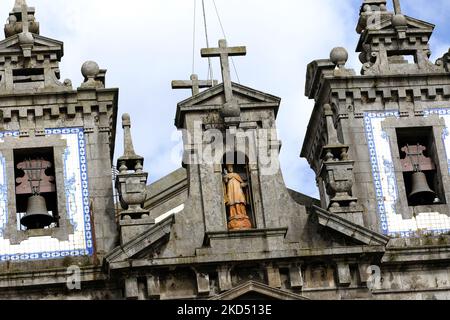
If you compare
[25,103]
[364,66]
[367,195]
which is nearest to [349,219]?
[367,195]

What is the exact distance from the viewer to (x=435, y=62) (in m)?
46.6

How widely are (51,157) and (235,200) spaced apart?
4.08 metres

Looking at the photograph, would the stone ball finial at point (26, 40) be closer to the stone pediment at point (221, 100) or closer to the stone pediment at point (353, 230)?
the stone pediment at point (221, 100)

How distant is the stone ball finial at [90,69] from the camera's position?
45.4m

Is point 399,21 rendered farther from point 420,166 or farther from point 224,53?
point 224,53

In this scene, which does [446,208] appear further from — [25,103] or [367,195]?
[25,103]

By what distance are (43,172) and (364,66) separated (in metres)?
7.29

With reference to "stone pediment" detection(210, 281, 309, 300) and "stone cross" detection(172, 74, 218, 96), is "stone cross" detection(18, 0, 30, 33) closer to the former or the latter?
"stone cross" detection(172, 74, 218, 96)

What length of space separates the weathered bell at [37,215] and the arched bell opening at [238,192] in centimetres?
366

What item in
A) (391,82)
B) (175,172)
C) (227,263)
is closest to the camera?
(227,263)

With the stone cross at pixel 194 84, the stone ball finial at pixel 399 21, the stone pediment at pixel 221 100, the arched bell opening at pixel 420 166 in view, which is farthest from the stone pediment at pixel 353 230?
the stone ball finial at pixel 399 21

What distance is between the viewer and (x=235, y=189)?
43906mm

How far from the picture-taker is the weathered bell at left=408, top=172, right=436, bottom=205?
147 ft

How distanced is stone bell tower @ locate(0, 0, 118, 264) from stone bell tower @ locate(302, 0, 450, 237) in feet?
15.0
